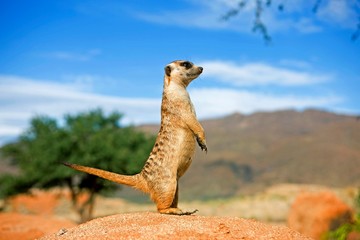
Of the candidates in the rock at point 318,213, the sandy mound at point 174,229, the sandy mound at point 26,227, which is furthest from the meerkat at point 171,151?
the rock at point 318,213

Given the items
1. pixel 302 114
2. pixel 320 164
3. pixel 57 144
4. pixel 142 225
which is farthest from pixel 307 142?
pixel 142 225

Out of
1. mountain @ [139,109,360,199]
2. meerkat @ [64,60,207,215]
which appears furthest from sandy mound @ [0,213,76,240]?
mountain @ [139,109,360,199]

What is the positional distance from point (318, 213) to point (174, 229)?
1377 centimetres

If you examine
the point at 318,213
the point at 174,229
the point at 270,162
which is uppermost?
the point at 174,229

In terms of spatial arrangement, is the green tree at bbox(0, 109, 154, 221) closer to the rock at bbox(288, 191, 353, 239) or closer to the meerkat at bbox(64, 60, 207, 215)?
the rock at bbox(288, 191, 353, 239)

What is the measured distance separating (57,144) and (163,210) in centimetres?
1781

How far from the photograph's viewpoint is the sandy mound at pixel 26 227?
9.59 meters

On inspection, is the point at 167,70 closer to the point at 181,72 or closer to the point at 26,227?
the point at 181,72

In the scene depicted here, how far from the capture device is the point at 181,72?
6.70 metres

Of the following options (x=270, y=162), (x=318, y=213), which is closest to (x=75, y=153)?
(x=318, y=213)

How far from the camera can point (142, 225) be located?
209 inches

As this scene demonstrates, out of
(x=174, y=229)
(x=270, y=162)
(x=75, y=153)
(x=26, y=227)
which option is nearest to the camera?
(x=174, y=229)

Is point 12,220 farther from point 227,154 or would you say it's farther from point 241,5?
point 227,154

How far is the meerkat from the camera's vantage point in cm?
625
